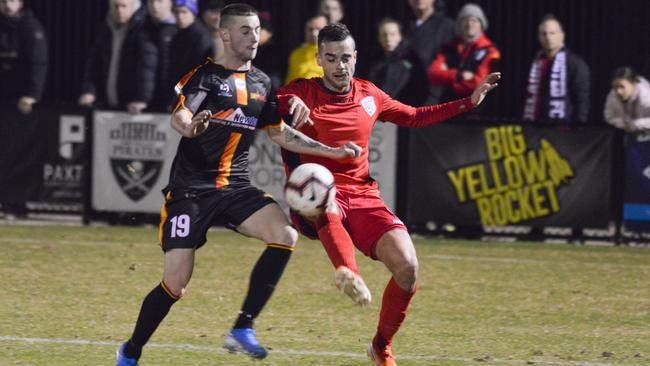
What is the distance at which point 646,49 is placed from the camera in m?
16.0

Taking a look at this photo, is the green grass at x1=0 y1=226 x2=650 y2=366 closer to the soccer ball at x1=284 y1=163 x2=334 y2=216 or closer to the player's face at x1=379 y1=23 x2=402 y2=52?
the soccer ball at x1=284 y1=163 x2=334 y2=216

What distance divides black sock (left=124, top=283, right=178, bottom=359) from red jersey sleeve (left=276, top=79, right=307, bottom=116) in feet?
4.19

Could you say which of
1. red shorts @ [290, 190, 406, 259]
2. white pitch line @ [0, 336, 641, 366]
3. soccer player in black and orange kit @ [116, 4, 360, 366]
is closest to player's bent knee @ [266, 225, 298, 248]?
soccer player in black and orange kit @ [116, 4, 360, 366]

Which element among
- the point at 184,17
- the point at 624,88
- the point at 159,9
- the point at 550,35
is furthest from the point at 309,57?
the point at 624,88

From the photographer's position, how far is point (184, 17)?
14.5 m

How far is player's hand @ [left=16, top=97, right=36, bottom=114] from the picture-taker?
14695 millimetres

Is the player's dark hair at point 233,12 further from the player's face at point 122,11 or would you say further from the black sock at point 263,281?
the player's face at point 122,11

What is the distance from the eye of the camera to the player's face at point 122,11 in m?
14.7

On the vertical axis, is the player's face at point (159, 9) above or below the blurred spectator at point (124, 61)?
above

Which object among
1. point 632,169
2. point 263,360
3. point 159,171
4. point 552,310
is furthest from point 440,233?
point 263,360

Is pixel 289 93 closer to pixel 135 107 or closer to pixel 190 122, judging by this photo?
pixel 190 122

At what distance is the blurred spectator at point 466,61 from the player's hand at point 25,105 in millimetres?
4042

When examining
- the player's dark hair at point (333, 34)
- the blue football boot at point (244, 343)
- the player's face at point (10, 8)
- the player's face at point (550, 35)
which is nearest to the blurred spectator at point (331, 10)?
the player's face at point (550, 35)

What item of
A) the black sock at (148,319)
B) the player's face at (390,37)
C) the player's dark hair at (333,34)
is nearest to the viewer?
the black sock at (148,319)
